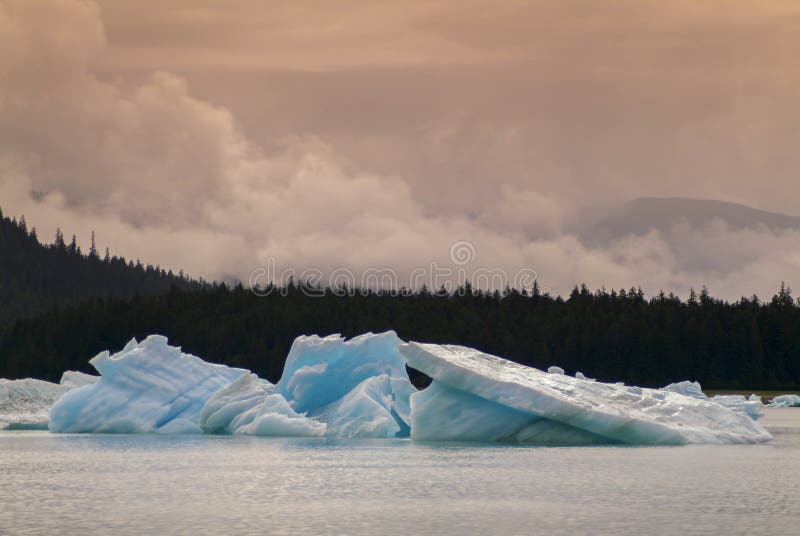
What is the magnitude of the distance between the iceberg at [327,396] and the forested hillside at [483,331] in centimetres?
7051

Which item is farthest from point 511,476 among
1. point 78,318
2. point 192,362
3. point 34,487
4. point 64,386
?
point 78,318

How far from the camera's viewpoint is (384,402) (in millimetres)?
37500

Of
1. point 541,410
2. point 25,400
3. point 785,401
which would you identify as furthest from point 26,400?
point 785,401

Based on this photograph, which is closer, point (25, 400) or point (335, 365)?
point (335, 365)

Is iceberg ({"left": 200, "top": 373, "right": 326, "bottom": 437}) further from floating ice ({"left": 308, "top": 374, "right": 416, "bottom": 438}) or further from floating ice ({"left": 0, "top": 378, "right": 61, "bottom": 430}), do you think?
floating ice ({"left": 0, "top": 378, "right": 61, "bottom": 430})

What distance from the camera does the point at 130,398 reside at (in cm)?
4053

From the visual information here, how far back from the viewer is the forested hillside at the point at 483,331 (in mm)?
111000

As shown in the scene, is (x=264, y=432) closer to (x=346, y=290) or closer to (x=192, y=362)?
(x=192, y=362)

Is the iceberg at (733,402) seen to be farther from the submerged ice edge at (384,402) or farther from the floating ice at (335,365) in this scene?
the floating ice at (335,365)

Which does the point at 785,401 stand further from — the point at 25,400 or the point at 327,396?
the point at 25,400

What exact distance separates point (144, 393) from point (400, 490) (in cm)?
2072

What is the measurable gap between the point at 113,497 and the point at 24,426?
31063 millimetres

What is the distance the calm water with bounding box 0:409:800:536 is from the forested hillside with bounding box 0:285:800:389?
3140 inches

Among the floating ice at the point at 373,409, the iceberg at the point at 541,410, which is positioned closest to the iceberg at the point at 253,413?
the floating ice at the point at 373,409
